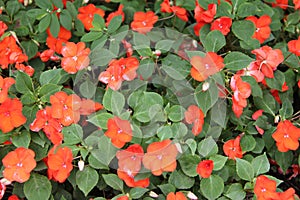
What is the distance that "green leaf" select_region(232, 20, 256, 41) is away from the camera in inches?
93.9

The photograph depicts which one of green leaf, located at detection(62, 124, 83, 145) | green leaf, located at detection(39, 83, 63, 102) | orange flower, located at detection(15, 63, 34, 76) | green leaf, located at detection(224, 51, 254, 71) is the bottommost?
green leaf, located at detection(62, 124, 83, 145)

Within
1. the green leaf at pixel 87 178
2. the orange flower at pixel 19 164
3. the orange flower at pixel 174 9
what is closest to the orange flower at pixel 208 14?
the orange flower at pixel 174 9

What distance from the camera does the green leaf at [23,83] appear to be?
2.16 meters

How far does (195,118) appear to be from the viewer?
2.14 metres

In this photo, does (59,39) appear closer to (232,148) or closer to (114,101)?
(114,101)

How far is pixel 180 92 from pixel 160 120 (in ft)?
0.62

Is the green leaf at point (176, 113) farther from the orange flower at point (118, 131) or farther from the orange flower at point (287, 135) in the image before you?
the orange flower at point (287, 135)

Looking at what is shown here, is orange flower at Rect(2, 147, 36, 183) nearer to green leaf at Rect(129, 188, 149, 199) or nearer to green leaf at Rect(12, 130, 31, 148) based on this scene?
green leaf at Rect(12, 130, 31, 148)

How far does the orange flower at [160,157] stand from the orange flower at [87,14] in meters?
0.87

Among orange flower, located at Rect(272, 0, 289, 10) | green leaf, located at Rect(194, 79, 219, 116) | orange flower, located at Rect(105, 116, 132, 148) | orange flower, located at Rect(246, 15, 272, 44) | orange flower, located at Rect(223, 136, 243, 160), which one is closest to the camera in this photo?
orange flower, located at Rect(105, 116, 132, 148)

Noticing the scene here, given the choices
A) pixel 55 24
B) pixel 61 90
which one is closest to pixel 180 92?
pixel 61 90

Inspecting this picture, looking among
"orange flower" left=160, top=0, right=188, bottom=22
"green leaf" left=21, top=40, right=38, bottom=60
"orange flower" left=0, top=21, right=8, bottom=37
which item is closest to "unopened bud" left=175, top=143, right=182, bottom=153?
"orange flower" left=160, top=0, right=188, bottom=22

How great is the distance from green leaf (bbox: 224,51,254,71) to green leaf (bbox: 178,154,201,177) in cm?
39

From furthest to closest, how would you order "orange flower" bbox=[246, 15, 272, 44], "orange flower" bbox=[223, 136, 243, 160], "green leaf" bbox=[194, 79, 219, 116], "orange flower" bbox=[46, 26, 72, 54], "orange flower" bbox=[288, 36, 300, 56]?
"orange flower" bbox=[46, 26, 72, 54], "orange flower" bbox=[246, 15, 272, 44], "orange flower" bbox=[288, 36, 300, 56], "orange flower" bbox=[223, 136, 243, 160], "green leaf" bbox=[194, 79, 219, 116]
